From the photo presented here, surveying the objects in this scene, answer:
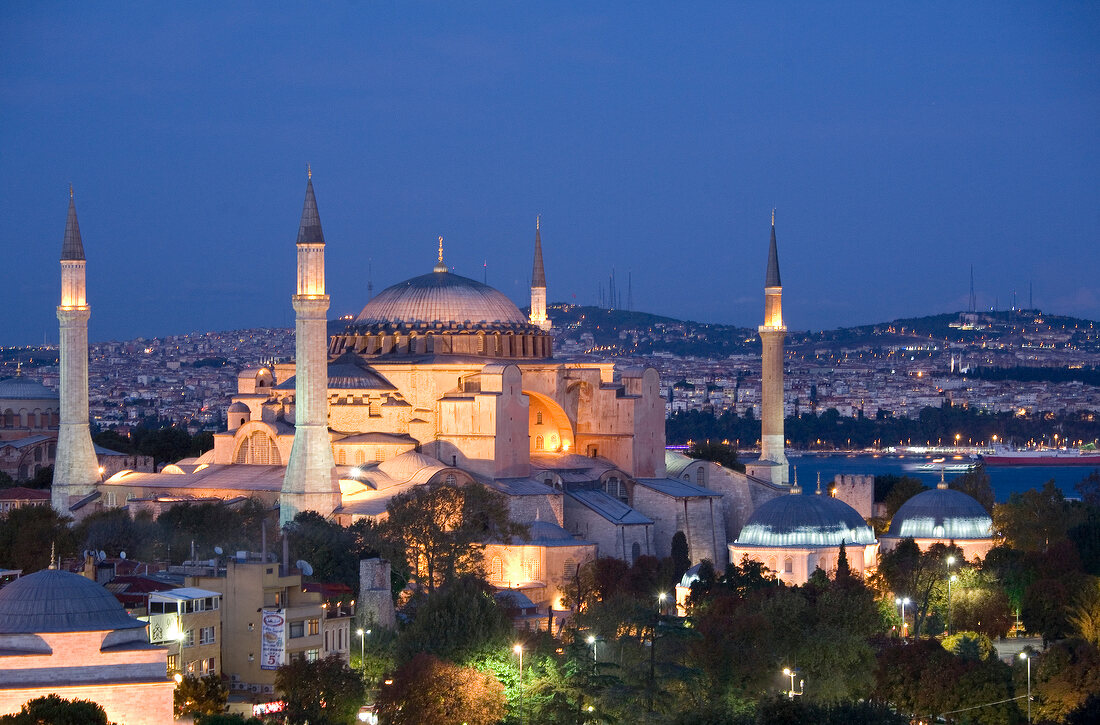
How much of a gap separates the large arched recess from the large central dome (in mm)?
2241

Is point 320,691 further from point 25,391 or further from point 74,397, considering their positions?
point 25,391

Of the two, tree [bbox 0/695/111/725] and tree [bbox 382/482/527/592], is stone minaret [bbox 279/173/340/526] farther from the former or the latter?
tree [bbox 0/695/111/725]

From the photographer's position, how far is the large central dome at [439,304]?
51.2 metres

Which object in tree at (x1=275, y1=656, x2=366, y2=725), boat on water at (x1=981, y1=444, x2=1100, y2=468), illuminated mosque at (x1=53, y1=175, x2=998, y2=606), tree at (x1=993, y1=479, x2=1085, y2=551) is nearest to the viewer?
tree at (x1=275, y1=656, x2=366, y2=725)

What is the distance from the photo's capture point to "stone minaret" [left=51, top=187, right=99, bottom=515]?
49.6 meters

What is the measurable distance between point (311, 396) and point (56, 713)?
60.0 ft

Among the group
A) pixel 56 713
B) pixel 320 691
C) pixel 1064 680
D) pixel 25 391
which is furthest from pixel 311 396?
pixel 25 391

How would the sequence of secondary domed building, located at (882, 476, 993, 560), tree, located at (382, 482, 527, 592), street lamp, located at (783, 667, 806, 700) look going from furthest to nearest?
secondary domed building, located at (882, 476, 993, 560) → tree, located at (382, 482, 527, 592) → street lamp, located at (783, 667, 806, 700)

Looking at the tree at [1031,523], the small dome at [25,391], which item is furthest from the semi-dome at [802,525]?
the small dome at [25,391]

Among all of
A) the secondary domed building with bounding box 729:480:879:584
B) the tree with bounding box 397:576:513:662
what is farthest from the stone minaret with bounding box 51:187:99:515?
the tree with bounding box 397:576:513:662

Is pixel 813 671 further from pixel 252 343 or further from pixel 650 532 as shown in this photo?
pixel 252 343

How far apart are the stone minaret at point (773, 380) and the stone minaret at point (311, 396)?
13.5 metres

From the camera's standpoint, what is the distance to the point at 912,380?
16325cm

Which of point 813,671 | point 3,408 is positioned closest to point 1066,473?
point 3,408
